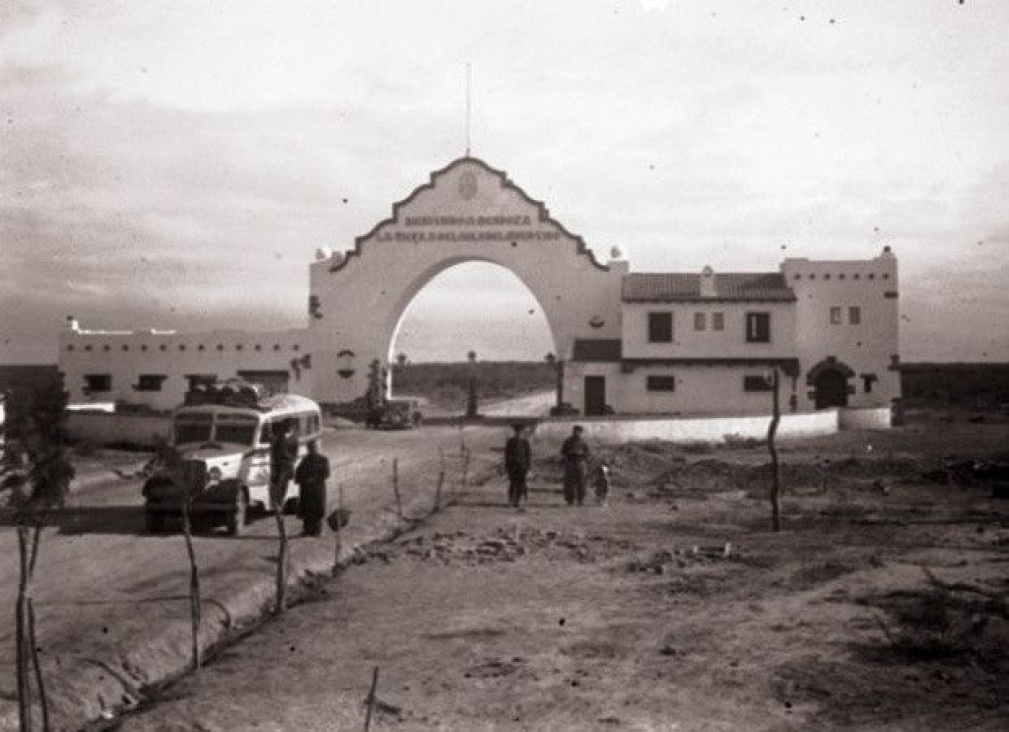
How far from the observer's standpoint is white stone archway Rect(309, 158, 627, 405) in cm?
4650

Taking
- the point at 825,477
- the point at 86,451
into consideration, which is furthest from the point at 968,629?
the point at 86,451

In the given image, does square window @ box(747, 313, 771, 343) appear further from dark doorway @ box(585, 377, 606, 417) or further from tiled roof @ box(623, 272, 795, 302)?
dark doorway @ box(585, 377, 606, 417)

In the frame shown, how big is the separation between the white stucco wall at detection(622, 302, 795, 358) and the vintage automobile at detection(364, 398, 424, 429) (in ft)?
31.3

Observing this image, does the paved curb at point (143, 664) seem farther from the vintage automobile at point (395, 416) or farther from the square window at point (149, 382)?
the square window at point (149, 382)

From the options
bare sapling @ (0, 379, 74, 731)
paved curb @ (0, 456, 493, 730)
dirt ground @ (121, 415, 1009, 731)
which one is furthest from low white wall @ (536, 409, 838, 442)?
bare sapling @ (0, 379, 74, 731)

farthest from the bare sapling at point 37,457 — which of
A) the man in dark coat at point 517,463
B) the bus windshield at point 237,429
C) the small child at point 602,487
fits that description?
the small child at point 602,487

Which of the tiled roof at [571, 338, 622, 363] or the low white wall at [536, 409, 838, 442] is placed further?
the tiled roof at [571, 338, 622, 363]

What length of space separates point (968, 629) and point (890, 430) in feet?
113

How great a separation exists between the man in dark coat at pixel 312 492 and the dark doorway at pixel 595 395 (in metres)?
29.0

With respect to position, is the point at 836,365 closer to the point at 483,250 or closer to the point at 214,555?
the point at 483,250

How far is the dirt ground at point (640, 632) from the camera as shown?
827cm

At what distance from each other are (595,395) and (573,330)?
366 centimetres

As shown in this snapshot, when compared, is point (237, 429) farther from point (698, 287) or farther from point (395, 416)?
point (698, 287)

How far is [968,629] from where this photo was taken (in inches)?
406
